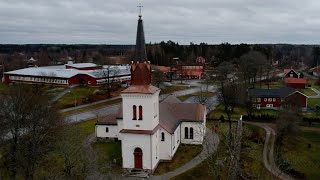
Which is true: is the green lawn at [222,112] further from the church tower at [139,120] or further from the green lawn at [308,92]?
the church tower at [139,120]

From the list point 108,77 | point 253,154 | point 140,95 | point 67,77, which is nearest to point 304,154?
point 253,154

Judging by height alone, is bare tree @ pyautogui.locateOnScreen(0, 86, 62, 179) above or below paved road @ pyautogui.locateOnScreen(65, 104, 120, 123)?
above

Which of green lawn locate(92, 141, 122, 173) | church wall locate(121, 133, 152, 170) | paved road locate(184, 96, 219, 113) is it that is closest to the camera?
green lawn locate(92, 141, 122, 173)

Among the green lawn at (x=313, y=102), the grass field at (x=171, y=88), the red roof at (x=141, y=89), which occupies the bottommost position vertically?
the green lawn at (x=313, y=102)

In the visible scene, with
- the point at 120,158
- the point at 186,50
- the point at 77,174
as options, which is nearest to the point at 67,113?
the point at 120,158

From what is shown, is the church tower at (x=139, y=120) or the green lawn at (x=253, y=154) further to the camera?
the church tower at (x=139, y=120)

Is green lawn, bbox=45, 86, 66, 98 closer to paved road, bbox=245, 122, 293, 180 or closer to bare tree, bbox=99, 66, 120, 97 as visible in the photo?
bare tree, bbox=99, 66, 120, 97

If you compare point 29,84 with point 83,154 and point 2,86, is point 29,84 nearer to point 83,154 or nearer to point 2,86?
point 2,86

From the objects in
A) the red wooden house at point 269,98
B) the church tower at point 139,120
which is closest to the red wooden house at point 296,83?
the red wooden house at point 269,98

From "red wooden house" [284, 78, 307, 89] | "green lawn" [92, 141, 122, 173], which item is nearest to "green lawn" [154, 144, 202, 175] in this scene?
"green lawn" [92, 141, 122, 173]
